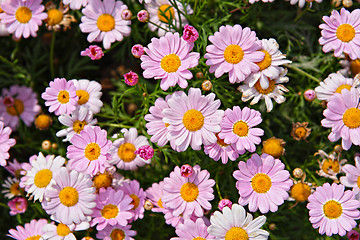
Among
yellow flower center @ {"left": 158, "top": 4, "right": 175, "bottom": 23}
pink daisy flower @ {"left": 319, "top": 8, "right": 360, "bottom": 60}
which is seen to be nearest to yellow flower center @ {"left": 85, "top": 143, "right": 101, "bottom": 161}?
yellow flower center @ {"left": 158, "top": 4, "right": 175, "bottom": 23}

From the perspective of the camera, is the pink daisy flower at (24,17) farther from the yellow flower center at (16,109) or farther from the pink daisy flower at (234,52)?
the pink daisy flower at (234,52)

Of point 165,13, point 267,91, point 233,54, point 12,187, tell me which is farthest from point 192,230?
point 165,13

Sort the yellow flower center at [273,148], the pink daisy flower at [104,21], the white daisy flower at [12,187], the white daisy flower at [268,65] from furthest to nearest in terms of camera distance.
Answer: the white daisy flower at [12,187], the pink daisy flower at [104,21], the yellow flower center at [273,148], the white daisy flower at [268,65]

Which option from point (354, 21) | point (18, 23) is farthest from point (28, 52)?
point (354, 21)

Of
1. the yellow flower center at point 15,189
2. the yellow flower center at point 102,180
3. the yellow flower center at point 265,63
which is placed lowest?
the yellow flower center at point 15,189

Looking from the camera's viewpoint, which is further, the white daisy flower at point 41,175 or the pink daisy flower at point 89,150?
the white daisy flower at point 41,175

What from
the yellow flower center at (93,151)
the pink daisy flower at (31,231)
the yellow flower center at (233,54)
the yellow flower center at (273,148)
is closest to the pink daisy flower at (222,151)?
the yellow flower center at (273,148)
